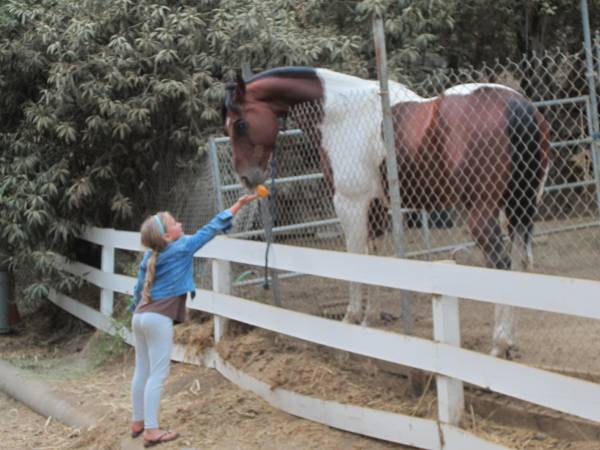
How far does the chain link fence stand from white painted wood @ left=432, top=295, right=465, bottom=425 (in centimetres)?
59

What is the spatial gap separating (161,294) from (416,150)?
196 cm

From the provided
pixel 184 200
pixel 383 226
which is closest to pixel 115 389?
pixel 184 200

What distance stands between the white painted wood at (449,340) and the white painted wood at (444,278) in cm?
8

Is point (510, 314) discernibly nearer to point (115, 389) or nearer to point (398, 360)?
point (398, 360)

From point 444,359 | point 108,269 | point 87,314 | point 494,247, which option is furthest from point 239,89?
point 87,314

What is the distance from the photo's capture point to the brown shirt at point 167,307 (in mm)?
5113

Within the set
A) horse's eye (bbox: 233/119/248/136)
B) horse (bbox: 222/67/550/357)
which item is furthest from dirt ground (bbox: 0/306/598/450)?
horse's eye (bbox: 233/119/248/136)

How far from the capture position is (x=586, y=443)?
3.99m

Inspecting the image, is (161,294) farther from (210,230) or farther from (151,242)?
(210,230)

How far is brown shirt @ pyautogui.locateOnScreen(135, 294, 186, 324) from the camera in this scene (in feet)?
16.8

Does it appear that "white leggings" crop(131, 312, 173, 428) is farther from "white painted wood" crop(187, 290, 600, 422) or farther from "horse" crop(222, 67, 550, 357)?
"horse" crop(222, 67, 550, 357)

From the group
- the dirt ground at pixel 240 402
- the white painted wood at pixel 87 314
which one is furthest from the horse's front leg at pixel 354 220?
the white painted wood at pixel 87 314

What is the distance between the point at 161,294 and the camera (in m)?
5.14

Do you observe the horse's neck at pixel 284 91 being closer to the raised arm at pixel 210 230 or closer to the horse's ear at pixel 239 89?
the horse's ear at pixel 239 89
